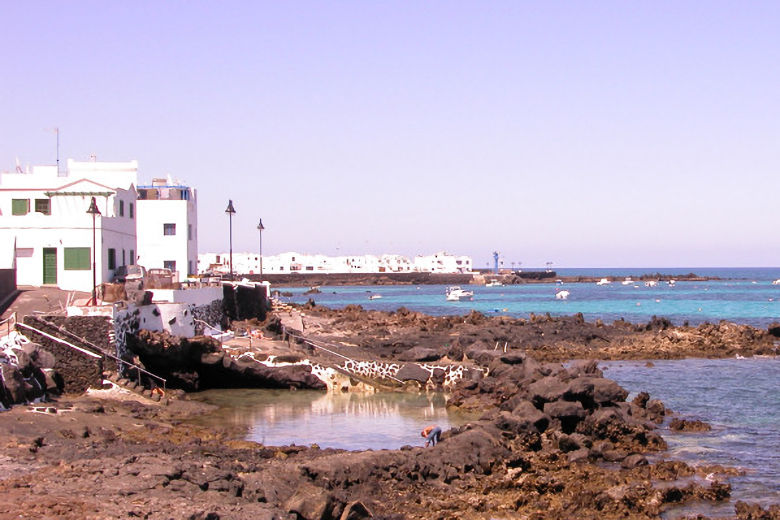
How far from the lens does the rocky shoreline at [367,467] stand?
49.9 ft

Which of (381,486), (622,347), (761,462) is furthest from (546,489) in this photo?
(622,347)

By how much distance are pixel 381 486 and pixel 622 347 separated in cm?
3655

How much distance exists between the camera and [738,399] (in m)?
32.7

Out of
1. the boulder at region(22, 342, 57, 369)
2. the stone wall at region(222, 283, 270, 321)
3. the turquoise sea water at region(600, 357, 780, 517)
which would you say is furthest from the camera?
the stone wall at region(222, 283, 270, 321)

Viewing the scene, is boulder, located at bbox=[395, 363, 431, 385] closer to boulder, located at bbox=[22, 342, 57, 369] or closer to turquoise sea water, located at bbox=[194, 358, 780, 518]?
turquoise sea water, located at bbox=[194, 358, 780, 518]

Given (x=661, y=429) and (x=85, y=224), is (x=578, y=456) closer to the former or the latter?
(x=661, y=429)

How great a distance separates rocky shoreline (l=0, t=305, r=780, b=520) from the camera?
1521 cm

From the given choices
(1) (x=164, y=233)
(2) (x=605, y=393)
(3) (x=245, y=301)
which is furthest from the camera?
(3) (x=245, y=301)

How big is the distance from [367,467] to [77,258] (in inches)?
939

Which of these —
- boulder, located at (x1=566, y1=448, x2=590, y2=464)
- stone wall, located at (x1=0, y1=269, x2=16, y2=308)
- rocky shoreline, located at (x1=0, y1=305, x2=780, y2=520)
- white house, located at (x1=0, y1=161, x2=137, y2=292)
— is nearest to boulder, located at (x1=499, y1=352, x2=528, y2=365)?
rocky shoreline, located at (x1=0, y1=305, x2=780, y2=520)

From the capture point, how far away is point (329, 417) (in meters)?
27.5

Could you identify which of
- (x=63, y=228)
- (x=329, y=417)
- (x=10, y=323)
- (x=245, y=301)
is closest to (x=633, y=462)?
(x=329, y=417)

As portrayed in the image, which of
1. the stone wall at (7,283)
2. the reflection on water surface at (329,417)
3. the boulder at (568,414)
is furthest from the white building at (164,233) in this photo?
the boulder at (568,414)

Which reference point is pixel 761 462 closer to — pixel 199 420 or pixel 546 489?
pixel 546 489
